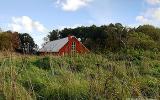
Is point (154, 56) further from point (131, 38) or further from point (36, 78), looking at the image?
point (36, 78)

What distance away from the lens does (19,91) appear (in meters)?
5.59

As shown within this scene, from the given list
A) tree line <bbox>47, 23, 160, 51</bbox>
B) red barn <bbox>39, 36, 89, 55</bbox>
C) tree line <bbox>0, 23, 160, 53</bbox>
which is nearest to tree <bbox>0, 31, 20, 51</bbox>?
tree line <bbox>0, 23, 160, 53</bbox>

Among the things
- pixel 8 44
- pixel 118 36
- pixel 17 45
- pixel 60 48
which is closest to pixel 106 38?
pixel 118 36

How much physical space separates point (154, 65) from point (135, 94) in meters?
8.52

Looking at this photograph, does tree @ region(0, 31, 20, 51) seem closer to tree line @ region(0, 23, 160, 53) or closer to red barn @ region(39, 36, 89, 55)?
tree line @ region(0, 23, 160, 53)

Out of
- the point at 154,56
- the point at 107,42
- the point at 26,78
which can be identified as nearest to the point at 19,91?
the point at 26,78

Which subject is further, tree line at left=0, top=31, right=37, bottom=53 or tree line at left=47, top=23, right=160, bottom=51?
tree line at left=47, top=23, right=160, bottom=51

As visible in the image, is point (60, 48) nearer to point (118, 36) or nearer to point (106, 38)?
point (106, 38)

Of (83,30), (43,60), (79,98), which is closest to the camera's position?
(79,98)

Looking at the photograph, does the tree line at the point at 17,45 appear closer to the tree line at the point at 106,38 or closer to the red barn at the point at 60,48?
the tree line at the point at 106,38

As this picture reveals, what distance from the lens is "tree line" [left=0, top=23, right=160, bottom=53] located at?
477 inches

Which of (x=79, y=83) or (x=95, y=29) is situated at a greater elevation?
(x=95, y=29)

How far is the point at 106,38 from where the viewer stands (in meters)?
26.7

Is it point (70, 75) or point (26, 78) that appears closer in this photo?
point (70, 75)
